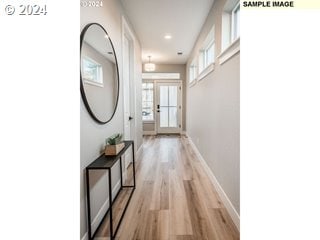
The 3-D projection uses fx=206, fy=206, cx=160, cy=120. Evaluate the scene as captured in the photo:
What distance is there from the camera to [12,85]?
0.85 metres

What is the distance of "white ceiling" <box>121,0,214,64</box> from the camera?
2.71 m

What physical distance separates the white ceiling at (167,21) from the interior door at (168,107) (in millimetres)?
2073

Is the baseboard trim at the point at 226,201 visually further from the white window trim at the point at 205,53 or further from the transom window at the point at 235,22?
the transom window at the point at 235,22

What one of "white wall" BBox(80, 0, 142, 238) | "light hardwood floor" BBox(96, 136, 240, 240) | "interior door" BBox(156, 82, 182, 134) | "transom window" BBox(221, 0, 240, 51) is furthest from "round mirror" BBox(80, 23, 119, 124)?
"interior door" BBox(156, 82, 182, 134)

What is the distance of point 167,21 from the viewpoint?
3.27 meters

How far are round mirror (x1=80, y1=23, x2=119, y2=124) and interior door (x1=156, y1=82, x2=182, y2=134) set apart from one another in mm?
4762

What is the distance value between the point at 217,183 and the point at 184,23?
8.32 ft

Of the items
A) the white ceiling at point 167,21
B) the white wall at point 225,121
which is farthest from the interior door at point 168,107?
the white wall at point 225,121

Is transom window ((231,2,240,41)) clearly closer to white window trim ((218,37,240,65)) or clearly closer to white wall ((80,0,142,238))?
white window trim ((218,37,240,65))

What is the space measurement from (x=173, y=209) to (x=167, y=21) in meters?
2.74

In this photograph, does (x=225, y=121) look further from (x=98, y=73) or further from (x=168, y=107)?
(x=168, y=107)

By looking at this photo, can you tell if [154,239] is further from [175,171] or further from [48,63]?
[175,171]
